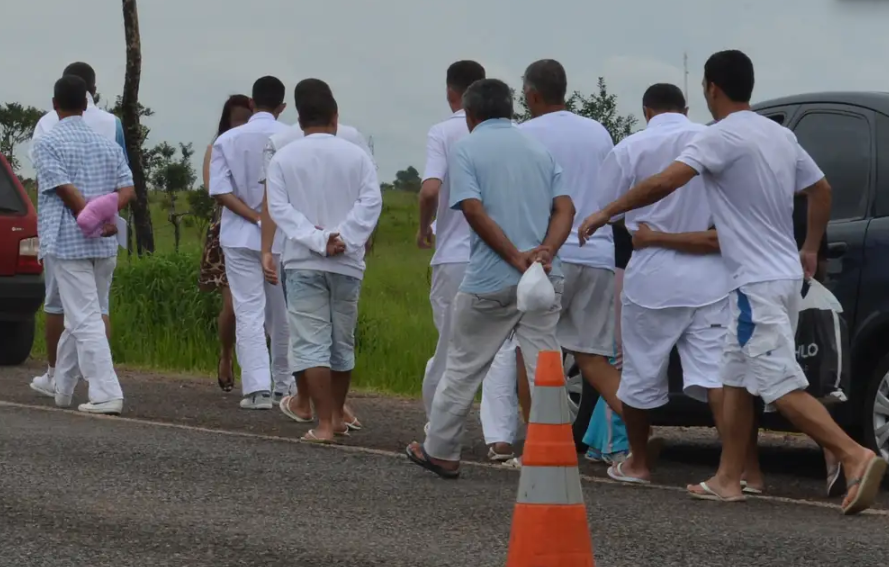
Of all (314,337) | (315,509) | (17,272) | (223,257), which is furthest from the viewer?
(17,272)

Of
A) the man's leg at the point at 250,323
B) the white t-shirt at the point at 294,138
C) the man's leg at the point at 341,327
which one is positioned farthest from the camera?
the man's leg at the point at 250,323

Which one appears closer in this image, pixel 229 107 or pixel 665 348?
pixel 665 348

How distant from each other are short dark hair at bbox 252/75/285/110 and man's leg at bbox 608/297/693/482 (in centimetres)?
359

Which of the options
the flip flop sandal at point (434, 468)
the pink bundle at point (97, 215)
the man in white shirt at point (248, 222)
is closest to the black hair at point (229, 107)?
the man in white shirt at point (248, 222)

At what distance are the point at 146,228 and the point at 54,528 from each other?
57.4 feet

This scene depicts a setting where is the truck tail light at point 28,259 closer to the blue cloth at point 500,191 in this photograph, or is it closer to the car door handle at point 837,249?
the blue cloth at point 500,191

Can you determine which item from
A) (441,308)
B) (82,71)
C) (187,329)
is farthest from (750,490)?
(187,329)

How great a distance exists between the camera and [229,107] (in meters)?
11.8

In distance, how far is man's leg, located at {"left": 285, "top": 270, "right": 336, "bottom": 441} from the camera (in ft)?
30.2

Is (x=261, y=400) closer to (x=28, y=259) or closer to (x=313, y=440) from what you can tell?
(x=313, y=440)

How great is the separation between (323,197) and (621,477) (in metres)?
2.17

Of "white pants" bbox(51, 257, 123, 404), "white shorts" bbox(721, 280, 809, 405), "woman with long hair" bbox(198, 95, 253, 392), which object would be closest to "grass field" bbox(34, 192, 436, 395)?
"woman with long hair" bbox(198, 95, 253, 392)

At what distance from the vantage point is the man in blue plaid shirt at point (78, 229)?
10.5m

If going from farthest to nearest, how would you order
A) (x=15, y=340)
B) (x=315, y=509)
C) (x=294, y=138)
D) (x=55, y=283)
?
(x=15, y=340), (x=55, y=283), (x=294, y=138), (x=315, y=509)
